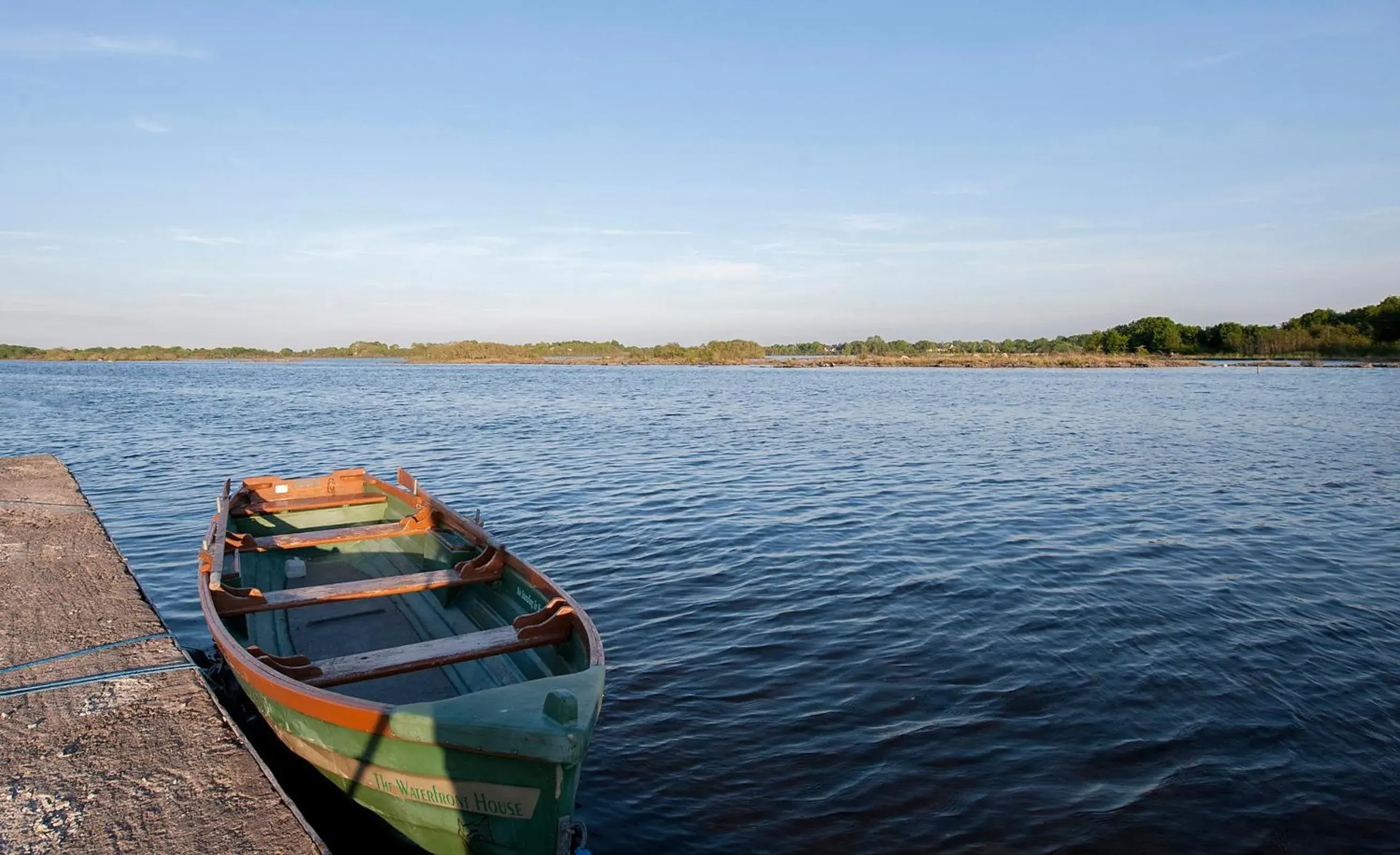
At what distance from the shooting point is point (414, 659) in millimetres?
6152

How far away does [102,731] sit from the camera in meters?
5.18

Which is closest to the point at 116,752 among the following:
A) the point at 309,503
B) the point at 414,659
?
the point at 414,659

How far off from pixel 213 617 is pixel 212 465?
1959cm

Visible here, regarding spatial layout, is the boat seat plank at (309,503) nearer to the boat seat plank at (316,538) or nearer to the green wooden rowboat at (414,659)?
the green wooden rowboat at (414,659)

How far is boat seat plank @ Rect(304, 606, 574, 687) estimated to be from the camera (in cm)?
593

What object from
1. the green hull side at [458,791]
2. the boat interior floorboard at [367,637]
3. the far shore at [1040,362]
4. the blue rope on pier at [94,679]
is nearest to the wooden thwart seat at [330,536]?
the boat interior floorboard at [367,637]

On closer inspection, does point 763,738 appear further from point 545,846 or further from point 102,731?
point 102,731

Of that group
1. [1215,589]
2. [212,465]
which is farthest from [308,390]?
[1215,589]

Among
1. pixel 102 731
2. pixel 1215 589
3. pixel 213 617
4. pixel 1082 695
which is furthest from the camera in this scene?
pixel 1215 589

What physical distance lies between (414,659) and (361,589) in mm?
2301

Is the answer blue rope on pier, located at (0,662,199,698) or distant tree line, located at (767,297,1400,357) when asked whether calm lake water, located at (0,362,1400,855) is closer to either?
blue rope on pier, located at (0,662,199,698)

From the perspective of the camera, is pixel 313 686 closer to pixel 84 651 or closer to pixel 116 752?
pixel 116 752

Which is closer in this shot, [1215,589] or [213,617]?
[213,617]

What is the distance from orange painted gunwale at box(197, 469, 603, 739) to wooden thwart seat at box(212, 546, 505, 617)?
171 millimetres
